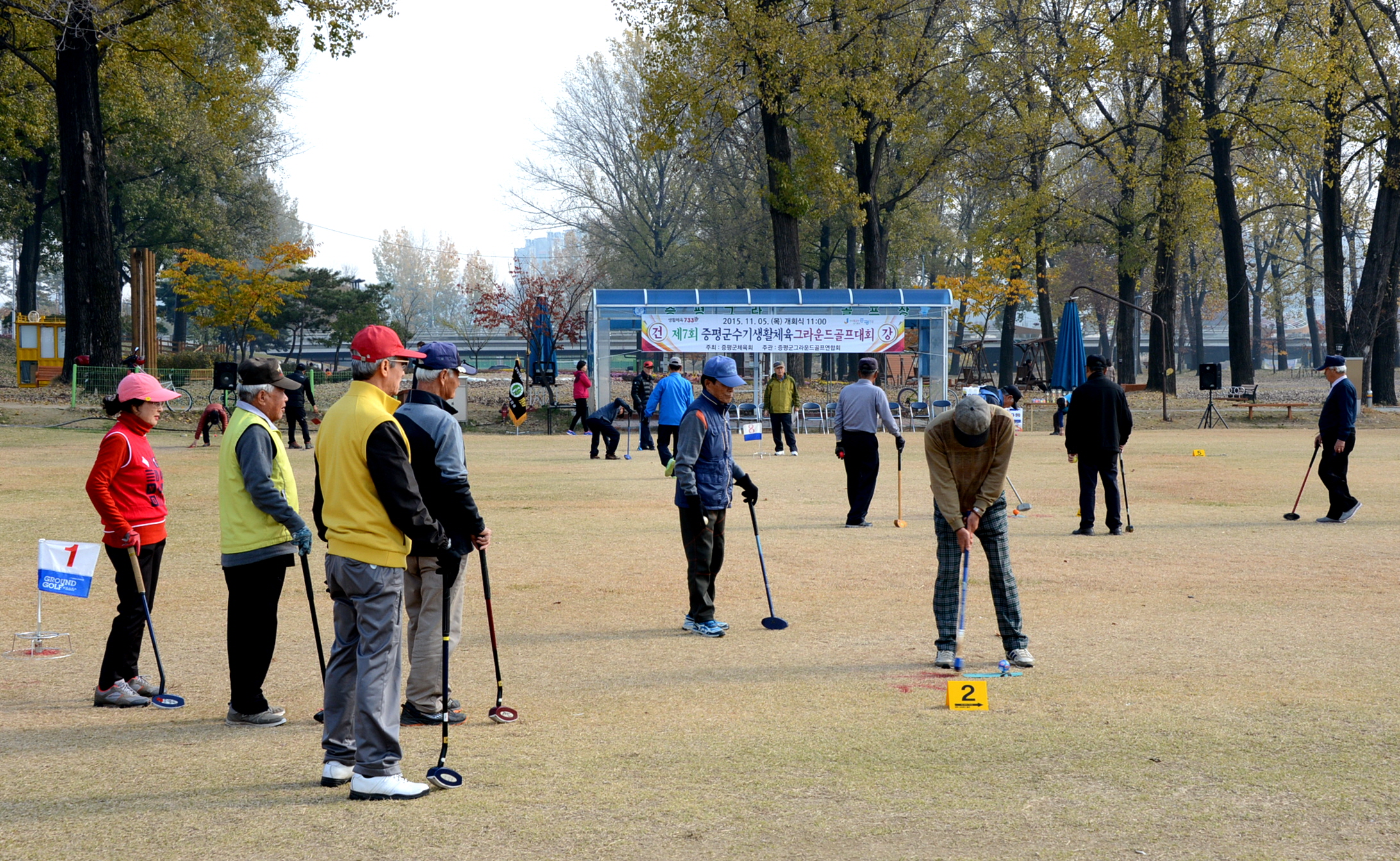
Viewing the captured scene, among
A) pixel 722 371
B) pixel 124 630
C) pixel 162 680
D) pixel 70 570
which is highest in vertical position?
pixel 722 371

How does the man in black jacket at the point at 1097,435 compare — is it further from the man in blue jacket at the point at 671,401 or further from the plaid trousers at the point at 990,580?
the man in blue jacket at the point at 671,401

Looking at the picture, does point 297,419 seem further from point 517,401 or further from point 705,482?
point 705,482

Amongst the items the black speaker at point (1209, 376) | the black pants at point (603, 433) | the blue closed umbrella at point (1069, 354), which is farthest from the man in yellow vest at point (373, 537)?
the black speaker at point (1209, 376)

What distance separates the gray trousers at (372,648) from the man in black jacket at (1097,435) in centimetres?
903

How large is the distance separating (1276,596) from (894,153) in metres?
41.2

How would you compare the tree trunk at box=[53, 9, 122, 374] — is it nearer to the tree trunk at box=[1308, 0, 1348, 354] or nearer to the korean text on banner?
the korean text on banner

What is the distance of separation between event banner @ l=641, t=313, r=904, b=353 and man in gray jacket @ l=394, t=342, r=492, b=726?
2364cm

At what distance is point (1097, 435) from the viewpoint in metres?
12.5

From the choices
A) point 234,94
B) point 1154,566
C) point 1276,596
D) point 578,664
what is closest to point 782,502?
point 1154,566

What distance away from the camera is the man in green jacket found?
22.4m

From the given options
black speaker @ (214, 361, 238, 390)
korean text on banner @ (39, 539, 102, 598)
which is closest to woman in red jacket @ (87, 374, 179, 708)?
korean text on banner @ (39, 539, 102, 598)

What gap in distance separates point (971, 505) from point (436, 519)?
3.06 m

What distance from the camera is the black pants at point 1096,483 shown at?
12234mm

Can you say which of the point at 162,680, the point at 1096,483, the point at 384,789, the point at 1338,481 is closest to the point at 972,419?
the point at 384,789
